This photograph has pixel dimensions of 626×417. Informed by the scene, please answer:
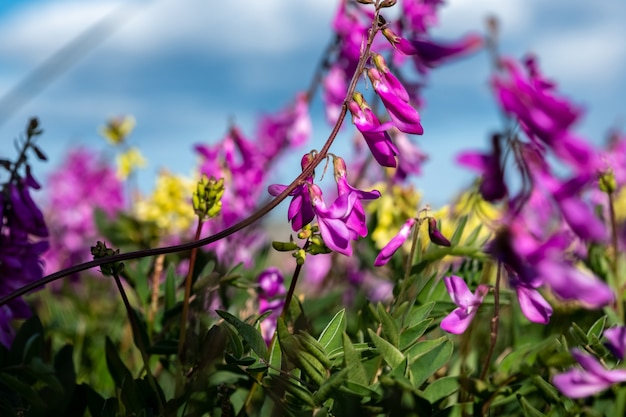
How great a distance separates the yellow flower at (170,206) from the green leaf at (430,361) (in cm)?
200

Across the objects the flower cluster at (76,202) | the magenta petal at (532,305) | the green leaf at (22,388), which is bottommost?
the magenta petal at (532,305)

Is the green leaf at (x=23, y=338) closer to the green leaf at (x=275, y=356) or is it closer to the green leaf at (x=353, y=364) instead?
the green leaf at (x=275, y=356)

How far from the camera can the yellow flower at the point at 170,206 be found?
3059 mm

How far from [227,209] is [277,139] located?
431mm

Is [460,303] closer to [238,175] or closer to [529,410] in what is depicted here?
[529,410]

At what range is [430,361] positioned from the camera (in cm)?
113

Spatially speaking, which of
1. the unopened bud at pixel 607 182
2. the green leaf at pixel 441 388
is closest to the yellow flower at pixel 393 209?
the unopened bud at pixel 607 182

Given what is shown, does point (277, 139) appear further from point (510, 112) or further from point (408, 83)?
point (510, 112)

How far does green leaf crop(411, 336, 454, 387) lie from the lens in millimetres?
1127

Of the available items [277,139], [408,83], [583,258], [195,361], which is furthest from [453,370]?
[277,139]

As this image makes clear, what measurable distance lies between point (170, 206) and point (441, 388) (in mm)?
2093

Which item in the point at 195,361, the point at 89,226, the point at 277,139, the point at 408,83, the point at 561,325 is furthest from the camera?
the point at 89,226

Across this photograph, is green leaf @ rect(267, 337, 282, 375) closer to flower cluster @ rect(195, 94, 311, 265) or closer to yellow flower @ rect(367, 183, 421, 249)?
yellow flower @ rect(367, 183, 421, 249)

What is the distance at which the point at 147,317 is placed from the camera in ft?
5.50
